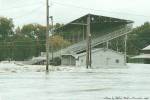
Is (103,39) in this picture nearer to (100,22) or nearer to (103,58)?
(100,22)

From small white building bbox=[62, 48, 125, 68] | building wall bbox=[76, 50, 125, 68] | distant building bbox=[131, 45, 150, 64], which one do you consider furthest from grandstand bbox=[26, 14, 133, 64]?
distant building bbox=[131, 45, 150, 64]

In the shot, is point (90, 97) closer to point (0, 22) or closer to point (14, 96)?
point (14, 96)

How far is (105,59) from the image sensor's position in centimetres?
8944

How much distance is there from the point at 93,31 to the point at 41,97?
300ft

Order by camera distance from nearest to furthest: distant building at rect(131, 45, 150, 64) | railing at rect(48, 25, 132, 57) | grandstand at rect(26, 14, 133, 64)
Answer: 1. railing at rect(48, 25, 132, 57)
2. grandstand at rect(26, 14, 133, 64)
3. distant building at rect(131, 45, 150, 64)

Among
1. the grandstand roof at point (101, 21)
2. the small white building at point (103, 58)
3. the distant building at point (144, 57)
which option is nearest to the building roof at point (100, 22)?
the grandstand roof at point (101, 21)

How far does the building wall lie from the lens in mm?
88619

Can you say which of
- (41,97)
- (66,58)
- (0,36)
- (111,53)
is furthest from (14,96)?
(0,36)

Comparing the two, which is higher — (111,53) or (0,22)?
(0,22)

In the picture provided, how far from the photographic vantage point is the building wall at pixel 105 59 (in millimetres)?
88619

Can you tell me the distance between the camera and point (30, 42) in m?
145

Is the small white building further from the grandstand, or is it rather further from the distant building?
the distant building

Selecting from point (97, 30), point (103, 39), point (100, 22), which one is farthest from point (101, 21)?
point (97, 30)

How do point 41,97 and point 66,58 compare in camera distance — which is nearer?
point 41,97
